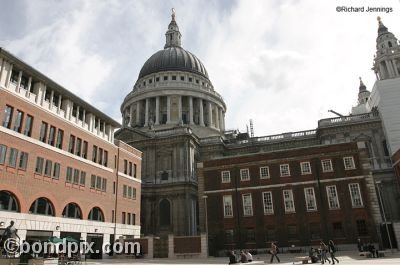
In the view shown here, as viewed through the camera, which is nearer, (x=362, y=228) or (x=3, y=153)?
(x=3, y=153)

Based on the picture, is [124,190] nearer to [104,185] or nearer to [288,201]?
[104,185]

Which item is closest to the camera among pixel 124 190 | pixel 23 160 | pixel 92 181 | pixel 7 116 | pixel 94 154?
pixel 7 116

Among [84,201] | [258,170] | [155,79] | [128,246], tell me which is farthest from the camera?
[155,79]

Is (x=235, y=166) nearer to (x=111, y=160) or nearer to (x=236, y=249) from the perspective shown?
(x=236, y=249)

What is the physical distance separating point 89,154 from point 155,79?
2176 inches

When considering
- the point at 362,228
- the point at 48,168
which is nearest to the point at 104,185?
the point at 48,168

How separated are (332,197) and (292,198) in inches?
189

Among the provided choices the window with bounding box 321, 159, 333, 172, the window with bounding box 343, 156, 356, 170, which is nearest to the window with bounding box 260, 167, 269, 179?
the window with bounding box 321, 159, 333, 172

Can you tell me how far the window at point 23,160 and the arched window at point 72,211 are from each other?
7.28m

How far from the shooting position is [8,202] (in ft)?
95.9

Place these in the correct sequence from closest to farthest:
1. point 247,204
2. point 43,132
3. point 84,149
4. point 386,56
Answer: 1. point 43,132
2. point 84,149
3. point 247,204
4. point 386,56

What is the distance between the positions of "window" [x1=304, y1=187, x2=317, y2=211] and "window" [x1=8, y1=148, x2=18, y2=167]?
108ft

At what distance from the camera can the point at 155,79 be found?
93.8 m

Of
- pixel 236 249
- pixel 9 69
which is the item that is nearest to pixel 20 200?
pixel 9 69
